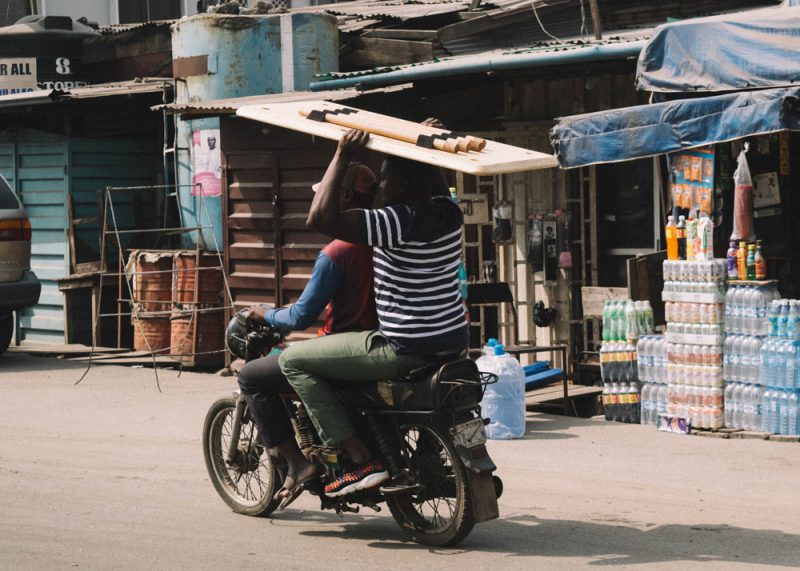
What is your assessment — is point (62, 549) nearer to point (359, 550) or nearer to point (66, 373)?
point (359, 550)

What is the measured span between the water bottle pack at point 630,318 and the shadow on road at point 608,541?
378 cm

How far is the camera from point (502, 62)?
41.1 ft

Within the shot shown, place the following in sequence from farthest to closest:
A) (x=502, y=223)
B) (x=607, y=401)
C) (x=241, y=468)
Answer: (x=502, y=223) → (x=607, y=401) → (x=241, y=468)

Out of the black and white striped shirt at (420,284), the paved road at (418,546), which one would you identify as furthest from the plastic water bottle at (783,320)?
the black and white striped shirt at (420,284)

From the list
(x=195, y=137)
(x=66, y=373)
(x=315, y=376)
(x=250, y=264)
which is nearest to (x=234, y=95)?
(x=195, y=137)

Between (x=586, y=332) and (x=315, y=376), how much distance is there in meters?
6.86

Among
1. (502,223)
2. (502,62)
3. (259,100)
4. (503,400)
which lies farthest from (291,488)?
(259,100)

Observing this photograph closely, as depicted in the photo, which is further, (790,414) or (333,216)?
(790,414)

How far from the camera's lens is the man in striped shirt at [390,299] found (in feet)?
22.1

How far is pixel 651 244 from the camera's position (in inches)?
521

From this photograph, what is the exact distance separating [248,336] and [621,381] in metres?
4.59

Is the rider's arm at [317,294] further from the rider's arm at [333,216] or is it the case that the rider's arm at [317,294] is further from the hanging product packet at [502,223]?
the hanging product packet at [502,223]

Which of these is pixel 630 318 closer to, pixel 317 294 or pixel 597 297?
pixel 597 297

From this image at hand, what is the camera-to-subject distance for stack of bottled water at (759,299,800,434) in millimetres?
10062
